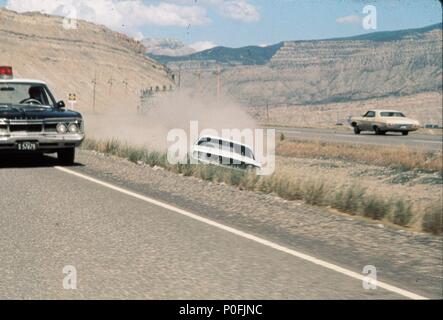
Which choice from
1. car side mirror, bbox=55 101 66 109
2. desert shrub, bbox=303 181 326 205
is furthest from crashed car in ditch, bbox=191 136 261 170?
desert shrub, bbox=303 181 326 205

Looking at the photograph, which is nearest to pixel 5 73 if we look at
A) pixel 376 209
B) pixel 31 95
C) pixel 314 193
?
pixel 31 95

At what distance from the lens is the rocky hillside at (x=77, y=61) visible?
364ft

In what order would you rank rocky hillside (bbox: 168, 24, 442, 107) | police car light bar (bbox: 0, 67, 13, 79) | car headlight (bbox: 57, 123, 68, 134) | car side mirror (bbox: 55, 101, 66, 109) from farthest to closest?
rocky hillside (bbox: 168, 24, 442, 107) < police car light bar (bbox: 0, 67, 13, 79) < car side mirror (bbox: 55, 101, 66, 109) < car headlight (bbox: 57, 123, 68, 134)

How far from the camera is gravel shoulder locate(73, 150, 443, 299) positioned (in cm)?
656

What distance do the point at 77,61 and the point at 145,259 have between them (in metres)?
118

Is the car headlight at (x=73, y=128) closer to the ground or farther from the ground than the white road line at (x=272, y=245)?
farther from the ground

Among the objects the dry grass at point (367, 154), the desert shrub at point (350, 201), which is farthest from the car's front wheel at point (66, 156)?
the dry grass at point (367, 154)

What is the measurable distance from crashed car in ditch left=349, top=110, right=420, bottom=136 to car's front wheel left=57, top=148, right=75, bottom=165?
27512 mm

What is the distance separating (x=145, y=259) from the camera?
661cm

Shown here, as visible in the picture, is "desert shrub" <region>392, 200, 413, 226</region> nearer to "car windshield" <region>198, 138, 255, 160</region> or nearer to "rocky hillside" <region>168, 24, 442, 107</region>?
"car windshield" <region>198, 138, 255, 160</region>

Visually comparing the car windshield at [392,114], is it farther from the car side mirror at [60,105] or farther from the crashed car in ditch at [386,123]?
the car side mirror at [60,105]

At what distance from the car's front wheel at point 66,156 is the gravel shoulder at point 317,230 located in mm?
2074

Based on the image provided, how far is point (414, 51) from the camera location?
178375mm
